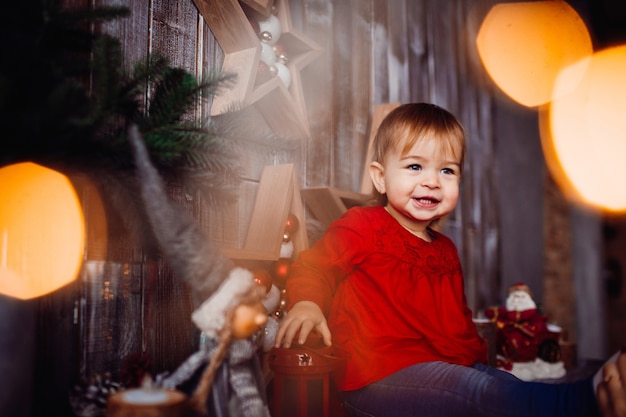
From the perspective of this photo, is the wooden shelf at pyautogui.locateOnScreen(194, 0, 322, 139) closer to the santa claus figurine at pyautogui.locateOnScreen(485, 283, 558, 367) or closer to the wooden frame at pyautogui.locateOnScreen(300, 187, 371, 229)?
the wooden frame at pyautogui.locateOnScreen(300, 187, 371, 229)

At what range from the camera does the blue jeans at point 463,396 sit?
99 cm

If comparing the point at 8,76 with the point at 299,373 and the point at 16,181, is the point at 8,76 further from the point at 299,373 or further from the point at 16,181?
the point at 299,373

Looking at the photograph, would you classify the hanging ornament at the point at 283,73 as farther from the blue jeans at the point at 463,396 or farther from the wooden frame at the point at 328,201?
the blue jeans at the point at 463,396

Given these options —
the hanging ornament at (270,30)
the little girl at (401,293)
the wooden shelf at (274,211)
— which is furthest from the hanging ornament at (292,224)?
the hanging ornament at (270,30)

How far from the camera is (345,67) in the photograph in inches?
80.6

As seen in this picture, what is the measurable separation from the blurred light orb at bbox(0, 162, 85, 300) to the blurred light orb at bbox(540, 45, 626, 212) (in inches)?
155

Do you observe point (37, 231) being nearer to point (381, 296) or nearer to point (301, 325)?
point (301, 325)

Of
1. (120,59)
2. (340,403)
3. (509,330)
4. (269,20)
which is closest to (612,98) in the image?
(509,330)

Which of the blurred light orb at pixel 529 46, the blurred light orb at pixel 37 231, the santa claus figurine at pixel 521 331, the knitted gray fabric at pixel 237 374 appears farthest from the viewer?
the blurred light orb at pixel 529 46

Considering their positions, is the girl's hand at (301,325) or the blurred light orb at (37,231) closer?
the blurred light orb at (37,231)

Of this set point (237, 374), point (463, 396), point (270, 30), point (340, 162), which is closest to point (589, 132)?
point (340, 162)

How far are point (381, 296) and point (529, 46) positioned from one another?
3491 millimetres

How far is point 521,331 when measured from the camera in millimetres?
2053

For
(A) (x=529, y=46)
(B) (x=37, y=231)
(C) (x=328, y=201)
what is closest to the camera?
(B) (x=37, y=231)
